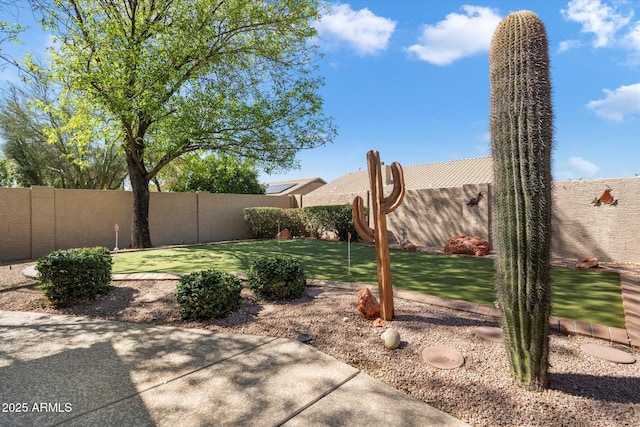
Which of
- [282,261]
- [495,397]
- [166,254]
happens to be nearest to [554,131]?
[495,397]

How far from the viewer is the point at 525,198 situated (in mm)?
2260

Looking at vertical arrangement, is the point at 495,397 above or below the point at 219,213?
below

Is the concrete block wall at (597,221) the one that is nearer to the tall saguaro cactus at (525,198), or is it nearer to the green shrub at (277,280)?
the tall saguaro cactus at (525,198)

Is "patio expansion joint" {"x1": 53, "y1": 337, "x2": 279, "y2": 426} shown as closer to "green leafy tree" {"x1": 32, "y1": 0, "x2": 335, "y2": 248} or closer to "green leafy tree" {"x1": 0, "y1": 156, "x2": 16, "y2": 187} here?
"green leafy tree" {"x1": 32, "y1": 0, "x2": 335, "y2": 248}

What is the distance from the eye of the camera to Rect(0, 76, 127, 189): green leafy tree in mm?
14758

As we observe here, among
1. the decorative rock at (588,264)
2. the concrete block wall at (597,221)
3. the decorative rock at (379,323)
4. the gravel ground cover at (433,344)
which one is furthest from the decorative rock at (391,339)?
the decorative rock at (588,264)

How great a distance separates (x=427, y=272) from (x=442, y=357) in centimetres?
377

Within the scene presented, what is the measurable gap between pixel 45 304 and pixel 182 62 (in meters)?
7.25

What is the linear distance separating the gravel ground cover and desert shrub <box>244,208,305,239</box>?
28.7ft

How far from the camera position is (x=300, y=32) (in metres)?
10.7

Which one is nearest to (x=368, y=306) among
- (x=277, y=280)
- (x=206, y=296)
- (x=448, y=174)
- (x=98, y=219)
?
(x=277, y=280)

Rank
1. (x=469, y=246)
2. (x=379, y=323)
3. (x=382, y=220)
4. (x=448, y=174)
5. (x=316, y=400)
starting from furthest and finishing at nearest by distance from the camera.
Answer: (x=448, y=174) < (x=469, y=246) < (x=382, y=220) < (x=379, y=323) < (x=316, y=400)

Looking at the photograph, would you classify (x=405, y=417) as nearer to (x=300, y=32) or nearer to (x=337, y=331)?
(x=337, y=331)

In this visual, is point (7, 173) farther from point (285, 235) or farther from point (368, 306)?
point (368, 306)
